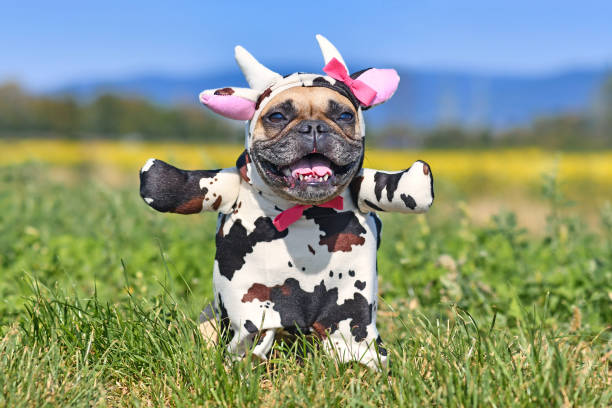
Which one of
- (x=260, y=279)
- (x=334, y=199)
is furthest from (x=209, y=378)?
(x=334, y=199)

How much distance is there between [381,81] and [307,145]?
57cm

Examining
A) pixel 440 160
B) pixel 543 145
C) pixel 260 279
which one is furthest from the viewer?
pixel 543 145

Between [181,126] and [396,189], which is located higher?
[181,126]

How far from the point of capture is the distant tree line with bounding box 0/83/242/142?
40.2 meters

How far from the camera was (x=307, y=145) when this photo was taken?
87.9 inches

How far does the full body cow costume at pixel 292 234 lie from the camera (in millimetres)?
2434

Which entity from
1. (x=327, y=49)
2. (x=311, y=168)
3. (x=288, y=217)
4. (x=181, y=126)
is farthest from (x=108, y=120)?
(x=311, y=168)

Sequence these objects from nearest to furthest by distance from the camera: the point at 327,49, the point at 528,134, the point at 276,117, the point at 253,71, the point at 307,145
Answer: the point at 307,145 < the point at 276,117 < the point at 253,71 < the point at 327,49 < the point at 528,134

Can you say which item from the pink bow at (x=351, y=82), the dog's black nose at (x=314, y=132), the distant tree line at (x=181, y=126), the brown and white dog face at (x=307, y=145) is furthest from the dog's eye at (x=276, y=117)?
the distant tree line at (x=181, y=126)

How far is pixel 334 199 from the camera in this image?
250 cm

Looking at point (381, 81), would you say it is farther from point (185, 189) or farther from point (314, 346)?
point (314, 346)

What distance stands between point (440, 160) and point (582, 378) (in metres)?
27.1

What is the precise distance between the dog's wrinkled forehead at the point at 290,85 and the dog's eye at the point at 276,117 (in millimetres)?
82

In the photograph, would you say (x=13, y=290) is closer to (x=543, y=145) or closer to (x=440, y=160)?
(x=440, y=160)
